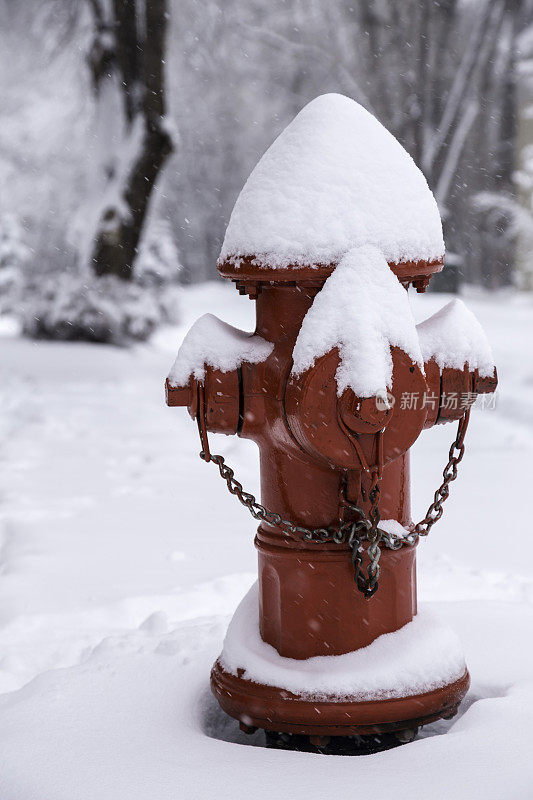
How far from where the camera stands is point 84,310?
14.8 meters

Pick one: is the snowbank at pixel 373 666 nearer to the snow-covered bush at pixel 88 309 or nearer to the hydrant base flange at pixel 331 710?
the hydrant base flange at pixel 331 710

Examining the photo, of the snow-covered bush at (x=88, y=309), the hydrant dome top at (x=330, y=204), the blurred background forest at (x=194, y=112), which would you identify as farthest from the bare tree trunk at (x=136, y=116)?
the hydrant dome top at (x=330, y=204)

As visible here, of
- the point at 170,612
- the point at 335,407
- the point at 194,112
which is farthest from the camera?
the point at 194,112

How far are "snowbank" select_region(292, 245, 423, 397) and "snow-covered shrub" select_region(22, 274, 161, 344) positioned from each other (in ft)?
42.3

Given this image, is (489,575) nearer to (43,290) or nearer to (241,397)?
(241,397)

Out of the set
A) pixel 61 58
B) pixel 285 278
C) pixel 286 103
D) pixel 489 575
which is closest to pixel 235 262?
pixel 285 278

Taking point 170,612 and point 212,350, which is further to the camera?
point 170,612

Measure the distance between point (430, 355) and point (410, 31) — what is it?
18.9 meters

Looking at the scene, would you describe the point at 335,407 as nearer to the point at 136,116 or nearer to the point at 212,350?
the point at 212,350

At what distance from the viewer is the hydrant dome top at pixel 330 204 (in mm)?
2229

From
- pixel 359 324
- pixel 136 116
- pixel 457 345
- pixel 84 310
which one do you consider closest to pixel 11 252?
pixel 84 310

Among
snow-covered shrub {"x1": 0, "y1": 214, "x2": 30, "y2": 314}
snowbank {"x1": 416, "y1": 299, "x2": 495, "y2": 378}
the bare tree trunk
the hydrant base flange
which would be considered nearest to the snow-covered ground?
the hydrant base flange

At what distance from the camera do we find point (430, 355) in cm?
236

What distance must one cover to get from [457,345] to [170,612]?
1798mm
